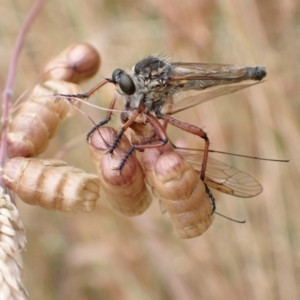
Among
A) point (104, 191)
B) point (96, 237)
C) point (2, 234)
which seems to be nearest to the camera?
point (2, 234)

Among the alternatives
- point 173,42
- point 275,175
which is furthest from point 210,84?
point 275,175

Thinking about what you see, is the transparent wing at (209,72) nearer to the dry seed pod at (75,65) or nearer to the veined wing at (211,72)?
the veined wing at (211,72)

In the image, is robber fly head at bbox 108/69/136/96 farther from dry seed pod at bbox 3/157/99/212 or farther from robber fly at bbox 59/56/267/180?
dry seed pod at bbox 3/157/99/212

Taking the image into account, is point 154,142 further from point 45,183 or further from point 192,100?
point 192,100

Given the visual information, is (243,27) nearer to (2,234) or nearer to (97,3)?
(97,3)

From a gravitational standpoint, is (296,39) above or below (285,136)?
above

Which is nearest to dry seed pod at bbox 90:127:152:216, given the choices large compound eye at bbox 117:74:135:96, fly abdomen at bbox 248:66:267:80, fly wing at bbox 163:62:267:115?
large compound eye at bbox 117:74:135:96

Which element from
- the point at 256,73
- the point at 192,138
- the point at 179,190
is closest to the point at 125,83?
the point at 179,190
